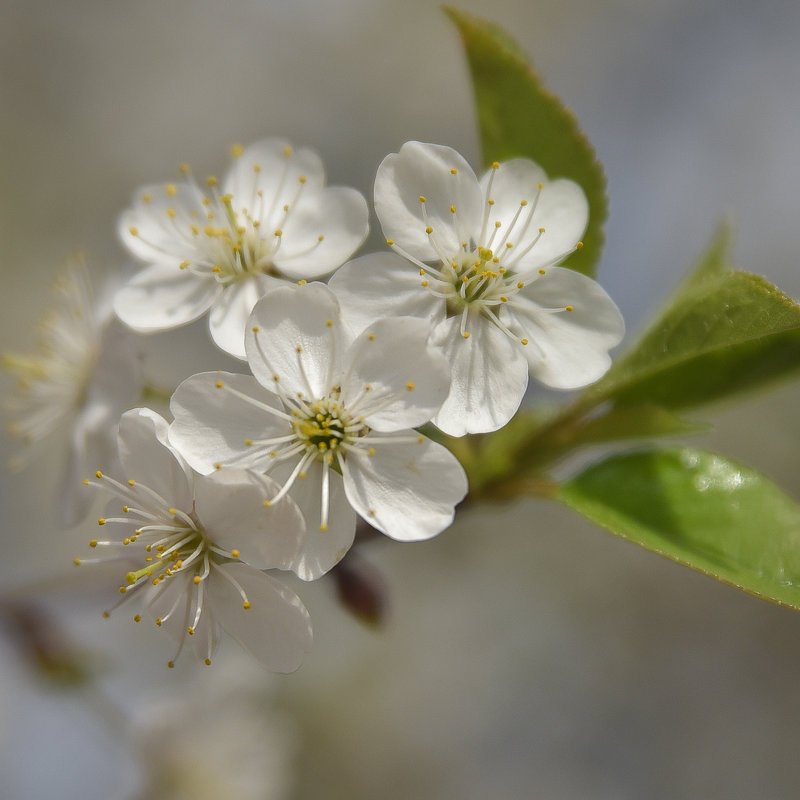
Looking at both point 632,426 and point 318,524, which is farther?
point 632,426

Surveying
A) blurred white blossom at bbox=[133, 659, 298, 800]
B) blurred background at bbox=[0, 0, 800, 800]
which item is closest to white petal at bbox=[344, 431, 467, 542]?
blurred white blossom at bbox=[133, 659, 298, 800]

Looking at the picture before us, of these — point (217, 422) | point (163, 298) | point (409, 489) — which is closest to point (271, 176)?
point (163, 298)

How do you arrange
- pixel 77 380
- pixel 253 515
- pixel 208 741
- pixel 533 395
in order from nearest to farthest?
pixel 253 515, pixel 77 380, pixel 208 741, pixel 533 395

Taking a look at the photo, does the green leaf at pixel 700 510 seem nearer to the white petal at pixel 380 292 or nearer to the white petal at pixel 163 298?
the white petal at pixel 380 292

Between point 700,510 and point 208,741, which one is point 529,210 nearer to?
point 700,510

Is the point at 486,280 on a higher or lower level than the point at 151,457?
higher

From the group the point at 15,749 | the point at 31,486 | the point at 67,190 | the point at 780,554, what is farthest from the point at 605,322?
the point at 67,190

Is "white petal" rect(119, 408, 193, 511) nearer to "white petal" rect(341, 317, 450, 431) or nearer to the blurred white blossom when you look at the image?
"white petal" rect(341, 317, 450, 431)

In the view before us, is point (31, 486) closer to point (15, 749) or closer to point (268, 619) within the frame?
point (15, 749)
